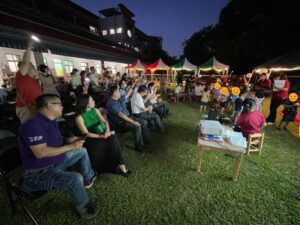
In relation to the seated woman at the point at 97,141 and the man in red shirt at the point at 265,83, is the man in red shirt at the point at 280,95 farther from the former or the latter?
the seated woman at the point at 97,141

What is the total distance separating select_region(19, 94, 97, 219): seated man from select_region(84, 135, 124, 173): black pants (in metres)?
0.60

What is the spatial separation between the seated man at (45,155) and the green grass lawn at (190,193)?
454 millimetres

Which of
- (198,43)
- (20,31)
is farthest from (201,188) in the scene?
(198,43)

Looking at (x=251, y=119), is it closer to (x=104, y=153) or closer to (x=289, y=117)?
(x=289, y=117)

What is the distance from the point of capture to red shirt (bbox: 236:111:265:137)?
3289 millimetres

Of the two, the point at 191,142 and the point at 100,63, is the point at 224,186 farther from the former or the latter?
the point at 100,63

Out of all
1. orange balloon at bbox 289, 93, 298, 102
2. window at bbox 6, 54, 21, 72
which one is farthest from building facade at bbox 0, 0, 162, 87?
orange balloon at bbox 289, 93, 298, 102

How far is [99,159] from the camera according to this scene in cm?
255

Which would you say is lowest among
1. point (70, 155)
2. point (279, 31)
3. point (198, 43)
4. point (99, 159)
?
point (99, 159)

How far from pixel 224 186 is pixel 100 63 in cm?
1526

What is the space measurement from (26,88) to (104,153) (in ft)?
6.15

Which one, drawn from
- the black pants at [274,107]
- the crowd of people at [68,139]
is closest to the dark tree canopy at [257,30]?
the black pants at [274,107]

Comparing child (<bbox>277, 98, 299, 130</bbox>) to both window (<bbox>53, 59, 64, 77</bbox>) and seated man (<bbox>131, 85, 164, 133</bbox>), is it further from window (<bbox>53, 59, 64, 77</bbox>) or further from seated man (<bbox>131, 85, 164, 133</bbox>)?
window (<bbox>53, 59, 64, 77</bbox>)

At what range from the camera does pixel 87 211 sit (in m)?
1.96
